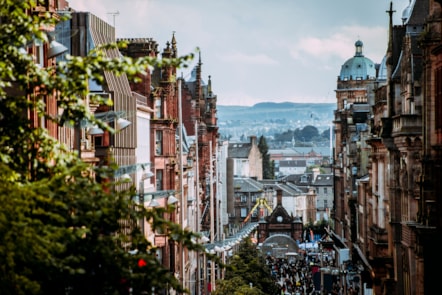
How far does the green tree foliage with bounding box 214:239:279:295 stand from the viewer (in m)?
81.0

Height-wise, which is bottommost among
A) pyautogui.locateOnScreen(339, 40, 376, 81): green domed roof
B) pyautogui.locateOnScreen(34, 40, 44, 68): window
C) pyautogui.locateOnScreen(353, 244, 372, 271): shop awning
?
pyautogui.locateOnScreen(353, 244, 372, 271): shop awning

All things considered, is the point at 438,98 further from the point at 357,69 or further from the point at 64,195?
the point at 357,69

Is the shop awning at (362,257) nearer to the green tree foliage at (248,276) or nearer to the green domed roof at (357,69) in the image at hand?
the green tree foliage at (248,276)

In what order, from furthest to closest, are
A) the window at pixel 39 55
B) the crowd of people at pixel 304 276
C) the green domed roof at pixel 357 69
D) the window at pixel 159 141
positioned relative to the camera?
the green domed roof at pixel 357 69 → the crowd of people at pixel 304 276 → the window at pixel 159 141 → the window at pixel 39 55

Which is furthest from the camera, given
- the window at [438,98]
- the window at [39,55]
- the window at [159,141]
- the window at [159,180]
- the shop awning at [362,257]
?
the window at [159,141]

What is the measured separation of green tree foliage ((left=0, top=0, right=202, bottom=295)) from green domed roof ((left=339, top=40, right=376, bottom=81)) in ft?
544

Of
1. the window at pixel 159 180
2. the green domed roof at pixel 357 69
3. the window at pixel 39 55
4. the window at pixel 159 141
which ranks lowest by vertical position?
the window at pixel 159 180

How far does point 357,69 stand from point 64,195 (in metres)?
170

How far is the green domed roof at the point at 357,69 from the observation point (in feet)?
620

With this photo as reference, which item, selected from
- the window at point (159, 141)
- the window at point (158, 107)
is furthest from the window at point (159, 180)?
the window at point (158, 107)

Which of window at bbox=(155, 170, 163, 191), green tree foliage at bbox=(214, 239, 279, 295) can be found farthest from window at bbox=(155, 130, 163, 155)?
green tree foliage at bbox=(214, 239, 279, 295)

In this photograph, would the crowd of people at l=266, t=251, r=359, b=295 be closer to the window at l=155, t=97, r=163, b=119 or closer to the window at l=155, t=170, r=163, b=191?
the window at l=155, t=170, r=163, b=191

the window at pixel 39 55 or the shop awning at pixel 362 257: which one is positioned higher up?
the window at pixel 39 55

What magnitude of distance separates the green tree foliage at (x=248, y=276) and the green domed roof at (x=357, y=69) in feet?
278
